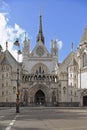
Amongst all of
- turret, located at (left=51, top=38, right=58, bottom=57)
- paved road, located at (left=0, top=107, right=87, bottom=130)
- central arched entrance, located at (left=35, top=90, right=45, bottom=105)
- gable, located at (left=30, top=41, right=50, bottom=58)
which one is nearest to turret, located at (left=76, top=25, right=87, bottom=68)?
turret, located at (left=51, top=38, right=58, bottom=57)

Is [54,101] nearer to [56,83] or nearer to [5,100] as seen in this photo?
[56,83]

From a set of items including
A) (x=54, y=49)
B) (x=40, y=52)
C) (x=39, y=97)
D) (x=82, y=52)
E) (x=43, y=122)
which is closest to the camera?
(x=43, y=122)

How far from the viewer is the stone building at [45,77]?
112 meters

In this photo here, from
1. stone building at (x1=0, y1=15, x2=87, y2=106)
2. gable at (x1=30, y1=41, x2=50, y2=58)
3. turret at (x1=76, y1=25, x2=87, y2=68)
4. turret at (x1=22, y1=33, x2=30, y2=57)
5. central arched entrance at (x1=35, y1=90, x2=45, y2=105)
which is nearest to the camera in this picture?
stone building at (x1=0, y1=15, x2=87, y2=106)

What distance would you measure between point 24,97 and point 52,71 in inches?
591

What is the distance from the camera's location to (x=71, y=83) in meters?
115

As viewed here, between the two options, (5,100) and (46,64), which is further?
(46,64)

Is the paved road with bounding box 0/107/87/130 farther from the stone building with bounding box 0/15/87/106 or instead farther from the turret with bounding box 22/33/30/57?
the turret with bounding box 22/33/30/57

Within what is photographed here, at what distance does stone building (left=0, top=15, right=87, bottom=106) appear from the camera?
11225 centimetres

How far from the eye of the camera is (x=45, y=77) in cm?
12319

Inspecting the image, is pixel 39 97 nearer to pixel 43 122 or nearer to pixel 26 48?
pixel 26 48

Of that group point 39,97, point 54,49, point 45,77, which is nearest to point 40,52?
point 54,49

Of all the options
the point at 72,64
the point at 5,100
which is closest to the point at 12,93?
the point at 5,100

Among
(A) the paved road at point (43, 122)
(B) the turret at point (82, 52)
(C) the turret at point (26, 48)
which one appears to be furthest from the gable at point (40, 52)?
(A) the paved road at point (43, 122)
